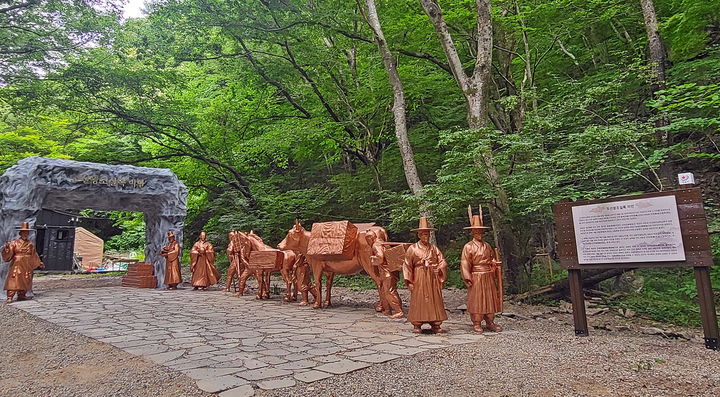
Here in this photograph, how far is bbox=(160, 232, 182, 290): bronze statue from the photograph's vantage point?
38.9 ft

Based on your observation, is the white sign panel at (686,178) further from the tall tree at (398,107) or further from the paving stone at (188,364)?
the paving stone at (188,364)

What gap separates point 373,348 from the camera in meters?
4.55

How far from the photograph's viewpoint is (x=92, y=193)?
1150 cm

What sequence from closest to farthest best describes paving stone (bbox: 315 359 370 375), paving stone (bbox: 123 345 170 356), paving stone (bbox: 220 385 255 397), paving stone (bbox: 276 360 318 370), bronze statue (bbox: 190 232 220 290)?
paving stone (bbox: 220 385 255 397) < paving stone (bbox: 315 359 370 375) < paving stone (bbox: 276 360 318 370) < paving stone (bbox: 123 345 170 356) < bronze statue (bbox: 190 232 220 290)

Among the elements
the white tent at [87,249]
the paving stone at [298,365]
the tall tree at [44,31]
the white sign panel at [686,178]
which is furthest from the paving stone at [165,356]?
the white tent at [87,249]

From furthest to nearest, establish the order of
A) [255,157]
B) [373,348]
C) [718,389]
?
[255,157], [373,348], [718,389]

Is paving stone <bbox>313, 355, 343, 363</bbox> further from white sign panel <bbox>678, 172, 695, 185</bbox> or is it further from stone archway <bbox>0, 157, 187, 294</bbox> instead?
stone archway <bbox>0, 157, 187, 294</bbox>

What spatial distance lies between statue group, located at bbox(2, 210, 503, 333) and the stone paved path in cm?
36

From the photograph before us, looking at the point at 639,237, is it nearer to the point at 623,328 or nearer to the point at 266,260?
the point at 623,328

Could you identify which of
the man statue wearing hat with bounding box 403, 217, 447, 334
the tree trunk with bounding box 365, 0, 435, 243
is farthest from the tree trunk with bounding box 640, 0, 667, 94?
the man statue wearing hat with bounding box 403, 217, 447, 334

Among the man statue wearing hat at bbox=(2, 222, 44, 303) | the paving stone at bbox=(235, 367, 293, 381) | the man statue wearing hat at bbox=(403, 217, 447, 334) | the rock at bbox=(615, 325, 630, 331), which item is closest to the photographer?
the paving stone at bbox=(235, 367, 293, 381)

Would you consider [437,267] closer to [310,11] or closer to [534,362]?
[534,362]

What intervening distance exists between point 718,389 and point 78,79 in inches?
592

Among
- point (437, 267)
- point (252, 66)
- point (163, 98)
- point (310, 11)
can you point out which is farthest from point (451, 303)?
point (163, 98)
